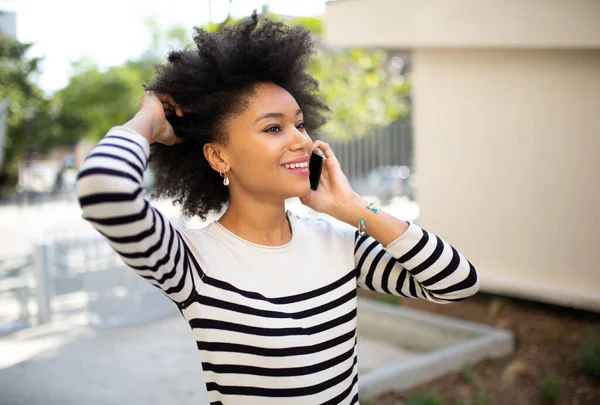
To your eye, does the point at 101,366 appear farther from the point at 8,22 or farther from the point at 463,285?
the point at 463,285

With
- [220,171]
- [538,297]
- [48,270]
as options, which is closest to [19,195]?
[48,270]

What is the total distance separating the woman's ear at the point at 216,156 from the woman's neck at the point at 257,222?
0.38 feet

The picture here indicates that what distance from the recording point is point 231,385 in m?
1.71

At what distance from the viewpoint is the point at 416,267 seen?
1.86m

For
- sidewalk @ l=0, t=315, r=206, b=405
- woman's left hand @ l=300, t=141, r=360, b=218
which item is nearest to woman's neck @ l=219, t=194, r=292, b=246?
woman's left hand @ l=300, t=141, r=360, b=218

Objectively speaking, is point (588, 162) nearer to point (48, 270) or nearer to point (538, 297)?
point (538, 297)

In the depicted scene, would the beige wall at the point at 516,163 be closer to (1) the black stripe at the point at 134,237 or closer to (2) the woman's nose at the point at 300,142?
(2) the woman's nose at the point at 300,142

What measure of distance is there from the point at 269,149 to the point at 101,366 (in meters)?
3.94

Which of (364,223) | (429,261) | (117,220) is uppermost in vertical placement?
(117,220)

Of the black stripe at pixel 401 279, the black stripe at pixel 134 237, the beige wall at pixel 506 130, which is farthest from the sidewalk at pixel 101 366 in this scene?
the beige wall at pixel 506 130

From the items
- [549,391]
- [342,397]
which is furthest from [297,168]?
[549,391]

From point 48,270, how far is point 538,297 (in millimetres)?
5038

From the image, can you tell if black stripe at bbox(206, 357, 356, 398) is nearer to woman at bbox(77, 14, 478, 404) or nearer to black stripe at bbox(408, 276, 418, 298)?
woman at bbox(77, 14, 478, 404)

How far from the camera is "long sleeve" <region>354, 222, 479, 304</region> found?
1.86 metres
